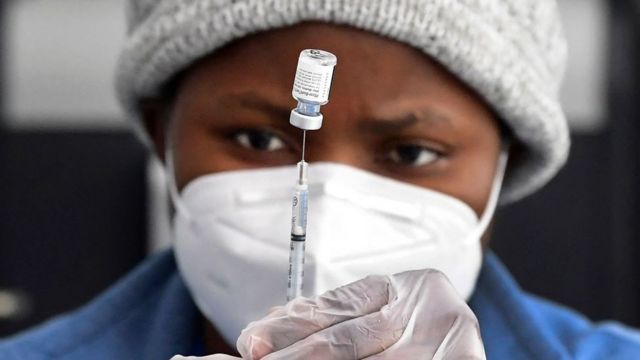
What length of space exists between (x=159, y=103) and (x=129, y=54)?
88mm

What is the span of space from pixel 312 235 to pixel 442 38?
0.23 metres

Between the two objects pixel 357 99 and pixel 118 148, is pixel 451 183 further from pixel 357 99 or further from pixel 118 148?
pixel 118 148

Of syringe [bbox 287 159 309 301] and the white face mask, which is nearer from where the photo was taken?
syringe [bbox 287 159 309 301]

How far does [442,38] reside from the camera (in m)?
1.13

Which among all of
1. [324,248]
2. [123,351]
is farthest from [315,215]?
[123,351]

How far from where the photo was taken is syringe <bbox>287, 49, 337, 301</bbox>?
871 mm

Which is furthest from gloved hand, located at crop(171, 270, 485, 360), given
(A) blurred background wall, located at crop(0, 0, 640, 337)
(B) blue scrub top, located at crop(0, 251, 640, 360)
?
(A) blurred background wall, located at crop(0, 0, 640, 337)

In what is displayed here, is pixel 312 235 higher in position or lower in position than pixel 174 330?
higher

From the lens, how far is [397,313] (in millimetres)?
790

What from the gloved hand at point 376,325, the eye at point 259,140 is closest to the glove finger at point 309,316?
the gloved hand at point 376,325

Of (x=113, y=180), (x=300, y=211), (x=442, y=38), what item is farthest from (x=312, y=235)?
(x=113, y=180)

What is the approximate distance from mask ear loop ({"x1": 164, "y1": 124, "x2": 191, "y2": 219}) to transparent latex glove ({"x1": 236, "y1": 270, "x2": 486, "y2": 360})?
0.44 metres

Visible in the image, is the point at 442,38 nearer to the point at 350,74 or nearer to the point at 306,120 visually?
the point at 350,74

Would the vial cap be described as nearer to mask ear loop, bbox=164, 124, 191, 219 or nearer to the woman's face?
the woman's face
